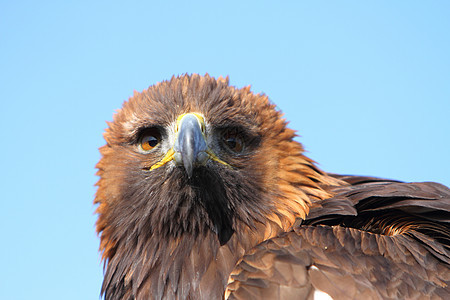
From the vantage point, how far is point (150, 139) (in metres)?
5.15

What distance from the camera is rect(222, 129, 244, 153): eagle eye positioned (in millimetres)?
5082

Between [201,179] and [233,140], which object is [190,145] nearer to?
[201,179]

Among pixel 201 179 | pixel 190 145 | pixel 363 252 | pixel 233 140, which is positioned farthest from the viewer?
pixel 233 140

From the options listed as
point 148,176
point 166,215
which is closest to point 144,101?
point 148,176

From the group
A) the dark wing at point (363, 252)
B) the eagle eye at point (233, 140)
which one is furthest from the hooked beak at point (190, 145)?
the dark wing at point (363, 252)

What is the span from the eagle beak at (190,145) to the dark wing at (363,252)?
0.79 meters

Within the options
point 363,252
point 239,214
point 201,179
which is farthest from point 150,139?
point 363,252

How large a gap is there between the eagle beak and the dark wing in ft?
2.61

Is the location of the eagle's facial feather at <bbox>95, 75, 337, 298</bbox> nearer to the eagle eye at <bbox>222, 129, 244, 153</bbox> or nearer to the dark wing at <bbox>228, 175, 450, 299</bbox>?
the eagle eye at <bbox>222, 129, 244, 153</bbox>

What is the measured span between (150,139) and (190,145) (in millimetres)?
695

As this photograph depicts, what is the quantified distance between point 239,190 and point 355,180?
1.43m

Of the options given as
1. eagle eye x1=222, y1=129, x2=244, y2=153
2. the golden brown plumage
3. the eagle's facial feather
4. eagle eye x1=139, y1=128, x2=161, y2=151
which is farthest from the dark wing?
eagle eye x1=139, y1=128, x2=161, y2=151

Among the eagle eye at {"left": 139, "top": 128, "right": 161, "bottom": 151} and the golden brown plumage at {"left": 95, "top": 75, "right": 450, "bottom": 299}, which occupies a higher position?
the eagle eye at {"left": 139, "top": 128, "right": 161, "bottom": 151}

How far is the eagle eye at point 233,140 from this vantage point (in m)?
5.08
